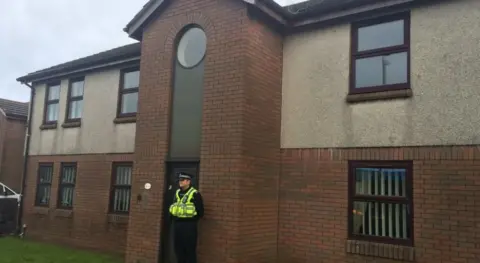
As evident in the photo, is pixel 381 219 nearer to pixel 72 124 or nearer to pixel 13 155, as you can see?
pixel 72 124

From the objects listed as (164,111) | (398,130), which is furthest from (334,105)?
(164,111)

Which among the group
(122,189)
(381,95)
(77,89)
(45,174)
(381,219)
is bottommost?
(381,219)

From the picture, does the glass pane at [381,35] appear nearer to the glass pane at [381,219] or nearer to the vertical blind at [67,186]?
the glass pane at [381,219]

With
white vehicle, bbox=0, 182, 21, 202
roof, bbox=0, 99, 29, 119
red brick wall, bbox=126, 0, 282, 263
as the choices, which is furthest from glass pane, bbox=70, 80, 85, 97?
red brick wall, bbox=126, 0, 282, 263

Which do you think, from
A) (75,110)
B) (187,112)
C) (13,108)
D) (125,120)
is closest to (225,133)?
(187,112)

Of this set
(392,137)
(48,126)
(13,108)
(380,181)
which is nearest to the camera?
(392,137)

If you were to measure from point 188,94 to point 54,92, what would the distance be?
7506mm

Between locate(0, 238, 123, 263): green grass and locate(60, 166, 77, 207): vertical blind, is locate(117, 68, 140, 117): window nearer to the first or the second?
locate(60, 166, 77, 207): vertical blind

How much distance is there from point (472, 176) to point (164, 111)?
5.47 m

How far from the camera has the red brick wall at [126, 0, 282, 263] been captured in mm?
7570

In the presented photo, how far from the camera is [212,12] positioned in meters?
8.40

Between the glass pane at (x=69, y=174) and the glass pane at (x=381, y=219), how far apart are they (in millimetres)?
8525

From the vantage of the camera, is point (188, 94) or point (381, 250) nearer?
point (381, 250)

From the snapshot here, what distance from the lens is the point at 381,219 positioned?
7395 mm
